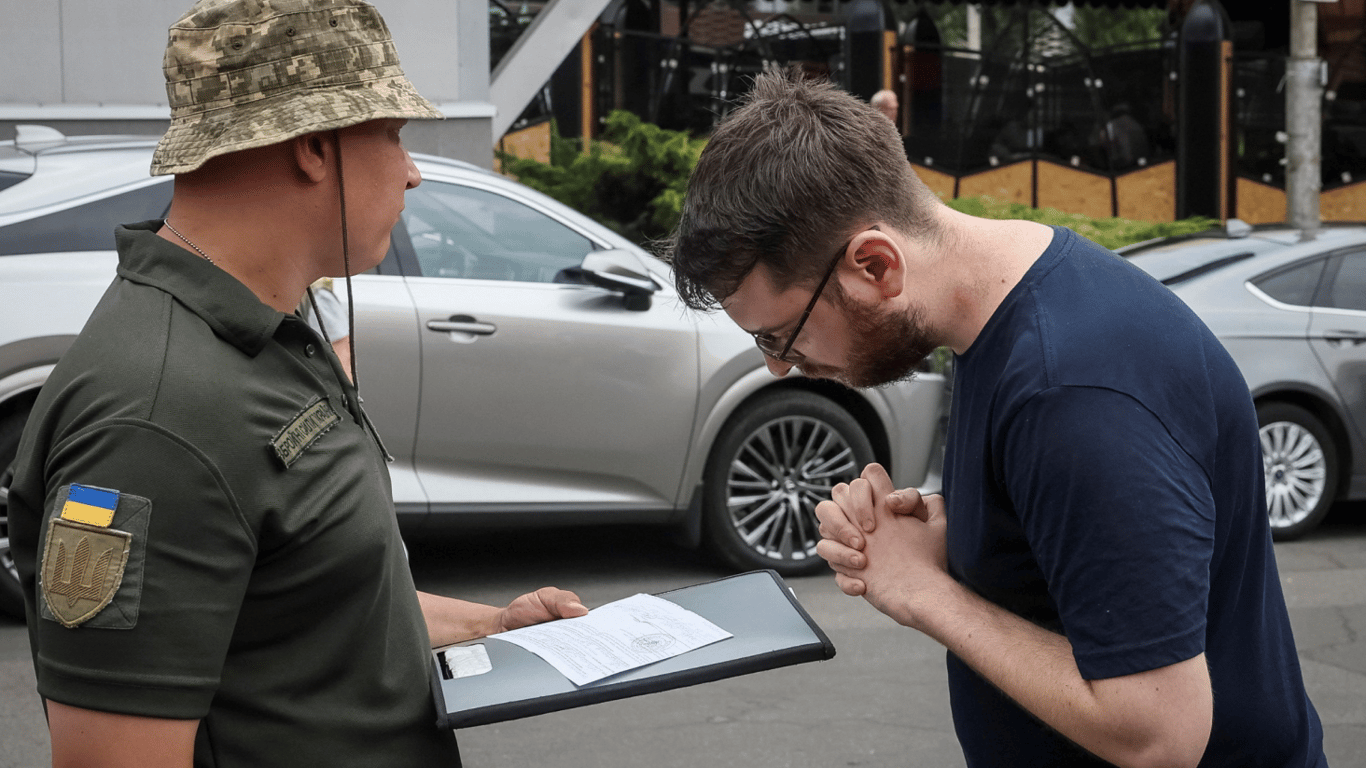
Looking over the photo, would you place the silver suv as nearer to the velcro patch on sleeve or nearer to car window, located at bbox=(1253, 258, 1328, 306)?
car window, located at bbox=(1253, 258, 1328, 306)

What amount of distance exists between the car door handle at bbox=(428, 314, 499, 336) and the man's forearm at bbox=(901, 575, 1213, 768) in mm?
4069

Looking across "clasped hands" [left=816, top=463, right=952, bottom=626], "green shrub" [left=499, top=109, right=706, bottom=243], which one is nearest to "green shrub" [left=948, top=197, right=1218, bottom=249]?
"green shrub" [left=499, top=109, right=706, bottom=243]

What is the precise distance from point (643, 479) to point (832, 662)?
118cm

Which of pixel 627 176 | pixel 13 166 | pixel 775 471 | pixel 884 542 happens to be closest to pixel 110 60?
pixel 627 176

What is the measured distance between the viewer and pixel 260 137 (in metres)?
1.55

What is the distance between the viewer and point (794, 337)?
1.88 metres

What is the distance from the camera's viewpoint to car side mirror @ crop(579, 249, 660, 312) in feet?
18.9

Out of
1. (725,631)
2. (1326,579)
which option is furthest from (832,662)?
(725,631)

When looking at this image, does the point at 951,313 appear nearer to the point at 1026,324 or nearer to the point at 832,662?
the point at 1026,324

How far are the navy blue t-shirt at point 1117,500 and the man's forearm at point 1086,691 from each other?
3 cm

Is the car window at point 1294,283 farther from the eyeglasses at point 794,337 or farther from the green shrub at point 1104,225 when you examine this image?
the eyeglasses at point 794,337

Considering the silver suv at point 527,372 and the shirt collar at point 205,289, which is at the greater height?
the shirt collar at point 205,289

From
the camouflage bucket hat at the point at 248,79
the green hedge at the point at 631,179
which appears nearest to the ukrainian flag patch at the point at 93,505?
the camouflage bucket hat at the point at 248,79

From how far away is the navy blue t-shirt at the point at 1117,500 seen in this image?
56.9 inches
